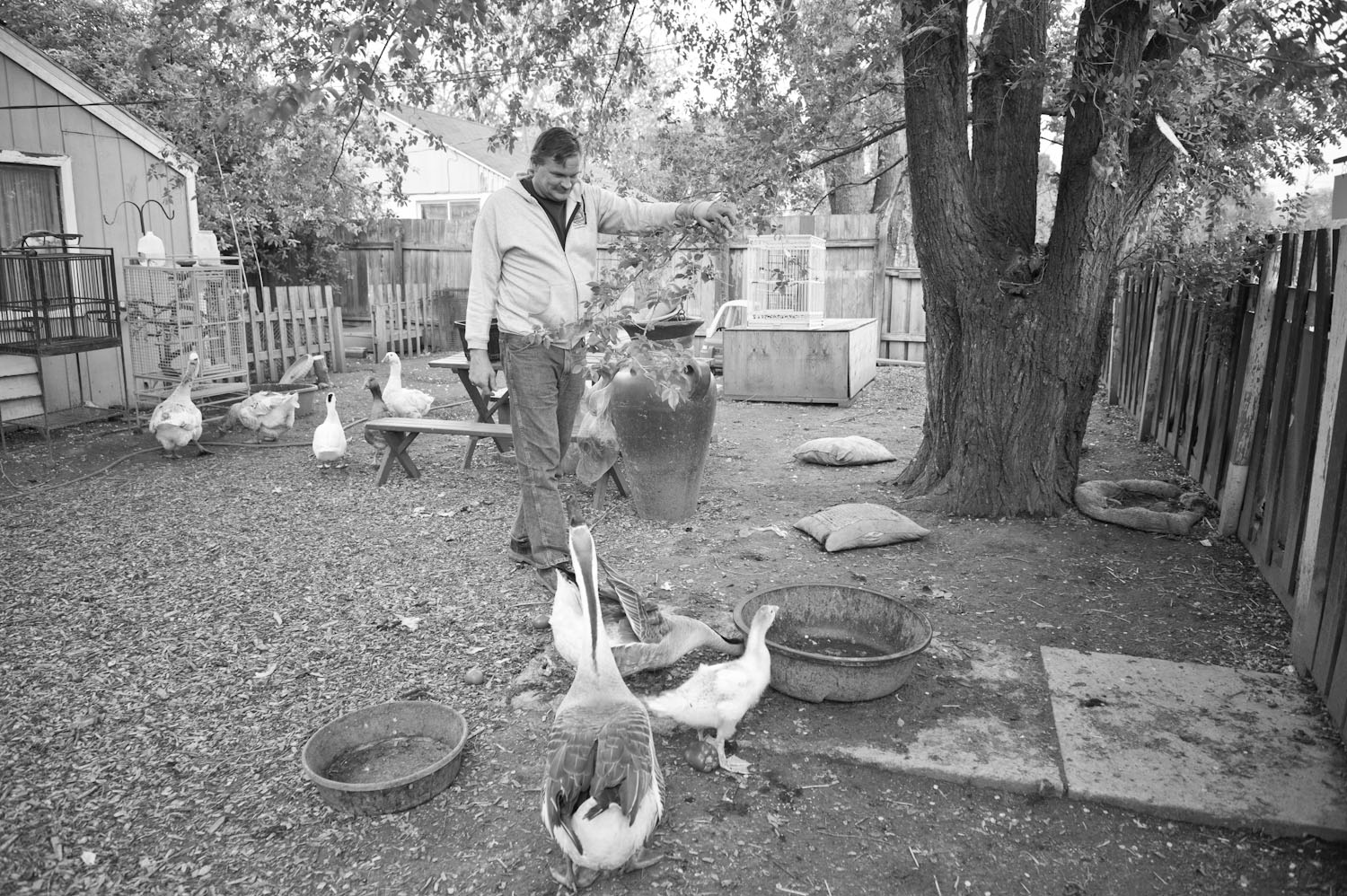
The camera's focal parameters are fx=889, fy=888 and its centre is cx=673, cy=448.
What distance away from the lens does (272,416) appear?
8.58 metres

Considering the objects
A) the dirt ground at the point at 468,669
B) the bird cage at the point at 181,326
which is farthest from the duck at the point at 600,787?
the bird cage at the point at 181,326

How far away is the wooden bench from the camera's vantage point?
648cm

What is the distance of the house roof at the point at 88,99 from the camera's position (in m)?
8.75

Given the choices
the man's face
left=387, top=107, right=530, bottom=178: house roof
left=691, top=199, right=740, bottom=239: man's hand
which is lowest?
left=691, top=199, right=740, bottom=239: man's hand

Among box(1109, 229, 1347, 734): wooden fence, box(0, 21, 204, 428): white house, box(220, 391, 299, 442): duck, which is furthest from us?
box(220, 391, 299, 442): duck

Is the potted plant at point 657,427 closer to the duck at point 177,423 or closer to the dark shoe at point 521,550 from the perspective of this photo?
the dark shoe at point 521,550

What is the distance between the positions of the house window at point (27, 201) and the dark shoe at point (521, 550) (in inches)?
282

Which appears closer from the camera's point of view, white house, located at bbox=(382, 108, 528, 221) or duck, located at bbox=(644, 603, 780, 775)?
duck, located at bbox=(644, 603, 780, 775)

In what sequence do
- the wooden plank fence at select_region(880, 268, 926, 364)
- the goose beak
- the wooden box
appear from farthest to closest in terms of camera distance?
the wooden plank fence at select_region(880, 268, 926, 364) < the wooden box < the goose beak

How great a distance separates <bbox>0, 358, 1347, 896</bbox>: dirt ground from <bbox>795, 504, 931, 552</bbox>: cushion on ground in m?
0.09

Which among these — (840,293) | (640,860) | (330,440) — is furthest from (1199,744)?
(840,293)

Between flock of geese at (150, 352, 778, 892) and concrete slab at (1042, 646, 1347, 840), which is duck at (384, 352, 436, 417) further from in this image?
concrete slab at (1042, 646, 1347, 840)

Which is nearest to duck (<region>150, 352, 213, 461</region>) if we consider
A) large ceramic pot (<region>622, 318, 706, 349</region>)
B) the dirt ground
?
the dirt ground

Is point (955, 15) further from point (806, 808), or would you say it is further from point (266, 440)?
point (266, 440)
